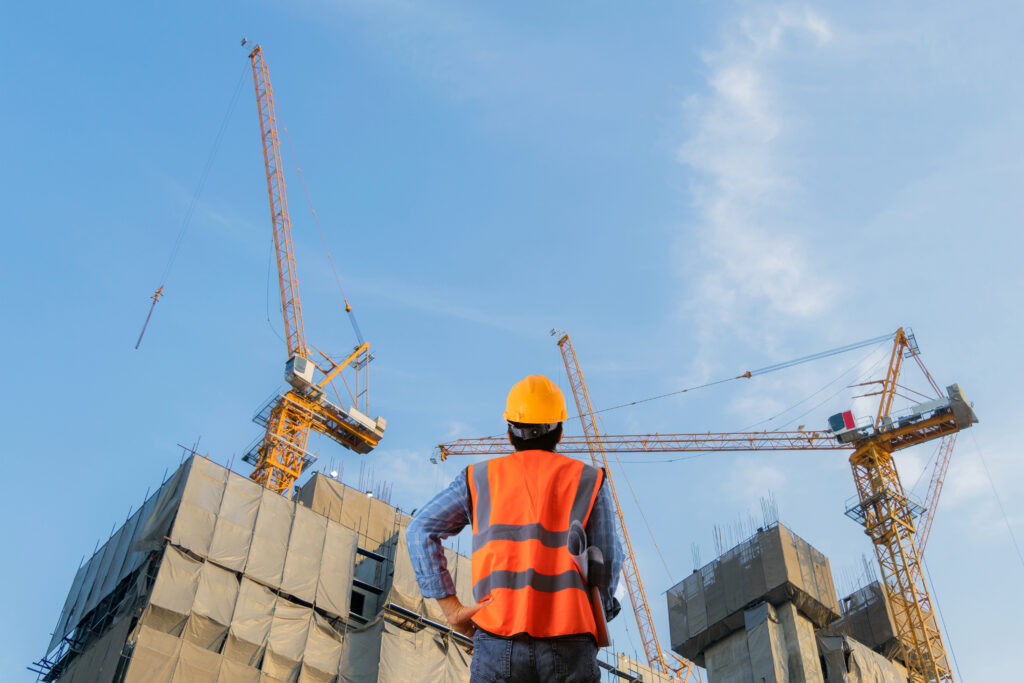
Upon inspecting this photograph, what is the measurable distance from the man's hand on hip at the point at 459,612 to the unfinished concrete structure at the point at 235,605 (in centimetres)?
3480

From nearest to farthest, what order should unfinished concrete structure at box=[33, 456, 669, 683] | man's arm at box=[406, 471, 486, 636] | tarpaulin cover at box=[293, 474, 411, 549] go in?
1. man's arm at box=[406, 471, 486, 636]
2. unfinished concrete structure at box=[33, 456, 669, 683]
3. tarpaulin cover at box=[293, 474, 411, 549]

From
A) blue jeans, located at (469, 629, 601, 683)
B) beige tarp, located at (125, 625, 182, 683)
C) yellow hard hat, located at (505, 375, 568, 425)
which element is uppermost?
beige tarp, located at (125, 625, 182, 683)

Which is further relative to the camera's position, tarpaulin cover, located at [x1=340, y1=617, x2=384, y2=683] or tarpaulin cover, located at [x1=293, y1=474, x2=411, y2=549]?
tarpaulin cover, located at [x1=293, y1=474, x2=411, y2=549]

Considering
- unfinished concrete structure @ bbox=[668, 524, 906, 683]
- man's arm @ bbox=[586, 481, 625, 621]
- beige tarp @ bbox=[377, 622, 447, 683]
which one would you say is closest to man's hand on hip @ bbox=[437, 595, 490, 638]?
man's arm @ bbox=[586, 481, 625, 621]

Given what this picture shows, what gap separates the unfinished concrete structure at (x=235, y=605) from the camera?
3738 centimetres

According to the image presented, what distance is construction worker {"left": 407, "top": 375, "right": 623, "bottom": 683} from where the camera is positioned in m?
3.74

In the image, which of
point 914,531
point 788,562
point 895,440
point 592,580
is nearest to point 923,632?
point 914,531

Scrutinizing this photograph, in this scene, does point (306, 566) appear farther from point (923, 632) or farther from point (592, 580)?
point (592, 580)

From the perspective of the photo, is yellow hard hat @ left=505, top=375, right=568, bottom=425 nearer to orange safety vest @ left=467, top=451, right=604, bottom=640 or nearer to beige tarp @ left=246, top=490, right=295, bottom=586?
orange safety vest @ left=467, top=451, right=604, bottom=640

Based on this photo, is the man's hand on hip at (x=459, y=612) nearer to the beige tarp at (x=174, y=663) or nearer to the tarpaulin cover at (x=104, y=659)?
the beige tarp at (x=174, y=663)

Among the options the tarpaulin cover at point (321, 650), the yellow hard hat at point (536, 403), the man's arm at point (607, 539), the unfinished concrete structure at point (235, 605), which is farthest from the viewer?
the tarpaulin cover at point (321, 650)

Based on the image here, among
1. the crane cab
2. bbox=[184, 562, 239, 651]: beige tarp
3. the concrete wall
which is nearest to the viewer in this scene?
bbox=[184, 562, 239, 651]: beige tarp

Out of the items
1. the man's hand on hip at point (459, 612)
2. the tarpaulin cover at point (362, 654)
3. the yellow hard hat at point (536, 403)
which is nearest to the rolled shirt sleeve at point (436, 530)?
the man's hand on hip at point (459, 612)

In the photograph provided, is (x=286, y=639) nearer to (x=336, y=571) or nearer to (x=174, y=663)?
(x=336, y=571)
